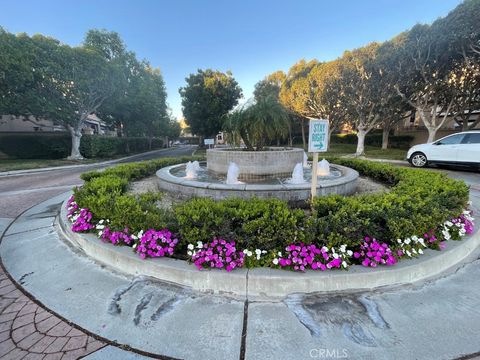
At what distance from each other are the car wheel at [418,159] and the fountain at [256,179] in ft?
19.7

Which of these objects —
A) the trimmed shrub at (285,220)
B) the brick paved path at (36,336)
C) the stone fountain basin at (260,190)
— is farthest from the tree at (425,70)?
the brick paved path at (36,336)

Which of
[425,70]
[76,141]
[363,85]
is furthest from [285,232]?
[76,141]

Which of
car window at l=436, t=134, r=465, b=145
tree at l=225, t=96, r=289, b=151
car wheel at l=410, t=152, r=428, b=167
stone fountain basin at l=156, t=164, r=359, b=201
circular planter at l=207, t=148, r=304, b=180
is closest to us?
stone fountain basin at l=156, t=164, r=359, b=201

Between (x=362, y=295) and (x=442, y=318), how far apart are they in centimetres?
65

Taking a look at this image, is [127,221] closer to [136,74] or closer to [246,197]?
[246,197]

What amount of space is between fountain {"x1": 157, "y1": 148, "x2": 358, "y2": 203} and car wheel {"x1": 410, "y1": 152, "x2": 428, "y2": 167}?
19.7 feet

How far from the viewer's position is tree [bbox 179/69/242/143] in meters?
24.4

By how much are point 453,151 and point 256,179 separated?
31.5ft

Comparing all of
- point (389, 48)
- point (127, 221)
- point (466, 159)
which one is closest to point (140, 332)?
point (127, 221)

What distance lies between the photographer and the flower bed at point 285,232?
260 centimetres

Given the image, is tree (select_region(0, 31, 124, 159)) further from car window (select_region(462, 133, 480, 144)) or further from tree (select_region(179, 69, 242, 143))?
car window (select_region(462, 133, 480, 144))

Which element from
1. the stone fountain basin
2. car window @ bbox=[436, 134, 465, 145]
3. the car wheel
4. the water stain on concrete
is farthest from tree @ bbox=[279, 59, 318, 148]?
the water stain on concrete

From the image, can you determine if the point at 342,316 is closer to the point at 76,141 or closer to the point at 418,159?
the point at 418,159

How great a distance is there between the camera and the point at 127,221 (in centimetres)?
309
